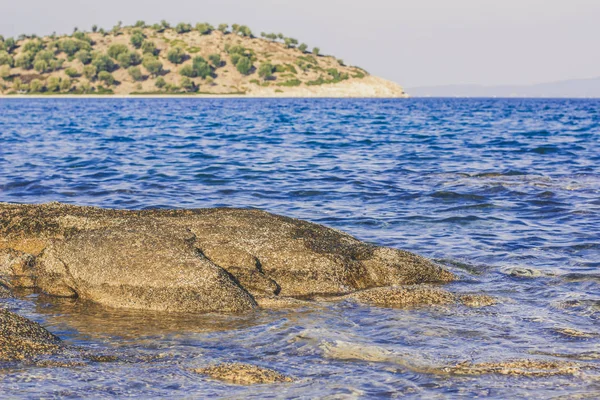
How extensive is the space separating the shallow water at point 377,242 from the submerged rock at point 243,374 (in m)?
0.16

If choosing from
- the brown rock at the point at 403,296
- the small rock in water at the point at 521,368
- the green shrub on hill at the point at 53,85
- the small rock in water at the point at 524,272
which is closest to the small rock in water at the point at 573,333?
the small rock in water at the point at 521,368

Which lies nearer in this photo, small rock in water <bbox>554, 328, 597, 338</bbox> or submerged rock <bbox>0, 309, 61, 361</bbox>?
submerged rock <bbox>0, 309, 61, 361</bbox>

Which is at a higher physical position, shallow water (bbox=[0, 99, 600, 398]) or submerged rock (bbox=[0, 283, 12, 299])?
shallow water (bbox=[0, 99, 600, 398])

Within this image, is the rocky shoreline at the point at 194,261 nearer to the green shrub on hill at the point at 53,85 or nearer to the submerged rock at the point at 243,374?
the submerged rock at the point at 243,374

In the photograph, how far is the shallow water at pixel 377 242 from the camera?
7305mm

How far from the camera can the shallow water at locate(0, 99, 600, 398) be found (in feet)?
24.0

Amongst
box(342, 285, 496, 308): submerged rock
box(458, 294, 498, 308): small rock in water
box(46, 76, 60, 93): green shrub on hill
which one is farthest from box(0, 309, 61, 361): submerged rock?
box(46, 76, 60, 93): green shrub on hill

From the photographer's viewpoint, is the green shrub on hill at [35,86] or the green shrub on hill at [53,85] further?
the green shrub on hill at [53,85]

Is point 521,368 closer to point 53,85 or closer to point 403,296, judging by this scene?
point 403,296

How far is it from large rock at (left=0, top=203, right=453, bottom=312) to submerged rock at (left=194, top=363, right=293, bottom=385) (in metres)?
2.34

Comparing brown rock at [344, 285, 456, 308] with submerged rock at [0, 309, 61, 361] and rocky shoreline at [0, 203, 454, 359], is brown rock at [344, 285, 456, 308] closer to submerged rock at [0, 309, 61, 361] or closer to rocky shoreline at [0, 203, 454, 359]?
rocky shoreline at [0, 203, 454, 359]

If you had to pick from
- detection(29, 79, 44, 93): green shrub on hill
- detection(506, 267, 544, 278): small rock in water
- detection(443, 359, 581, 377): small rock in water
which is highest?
detection(29, 79, 44, 93): green shrub on hill

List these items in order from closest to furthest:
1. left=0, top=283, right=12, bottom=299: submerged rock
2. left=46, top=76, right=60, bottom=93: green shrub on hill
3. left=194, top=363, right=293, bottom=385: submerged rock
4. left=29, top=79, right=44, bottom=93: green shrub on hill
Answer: left=194, top=363, right=293, bottom=385: submerged rock → left=0, top=283, right=12, bottom=299: submerged rock → left=29, top=79, right=44, bottom=93: green shrub on hill → left=46, top=76, right=60, bottom=93: green shrub on hill

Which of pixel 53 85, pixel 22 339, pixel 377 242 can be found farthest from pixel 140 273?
pixel 53 85
